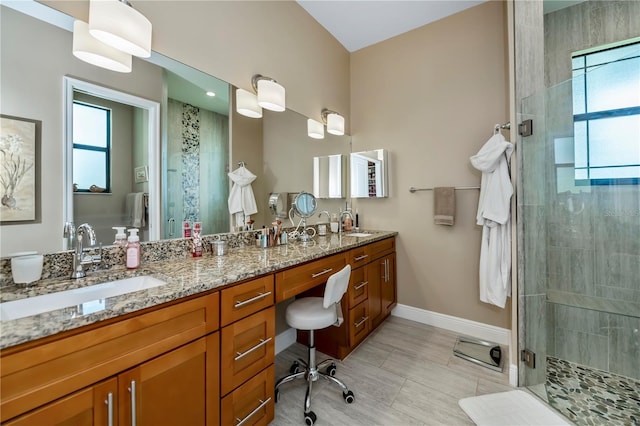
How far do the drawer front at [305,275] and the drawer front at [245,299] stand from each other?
82 mm

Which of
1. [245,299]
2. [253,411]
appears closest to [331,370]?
[253,411]

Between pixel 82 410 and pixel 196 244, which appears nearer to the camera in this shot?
pixel 82 410

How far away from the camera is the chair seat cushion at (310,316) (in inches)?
61.1

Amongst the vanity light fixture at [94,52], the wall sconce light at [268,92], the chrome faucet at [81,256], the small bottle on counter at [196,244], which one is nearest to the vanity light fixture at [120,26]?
the vanity light fixture at [94,52]

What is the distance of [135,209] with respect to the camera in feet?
4.62

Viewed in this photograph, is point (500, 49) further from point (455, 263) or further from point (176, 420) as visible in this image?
point (176, 420)

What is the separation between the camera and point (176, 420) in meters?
0.97

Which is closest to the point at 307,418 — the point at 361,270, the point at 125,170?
the point at 361,270

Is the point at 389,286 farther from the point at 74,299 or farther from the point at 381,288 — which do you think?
the point at 74,299

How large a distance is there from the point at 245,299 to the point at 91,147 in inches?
42.0

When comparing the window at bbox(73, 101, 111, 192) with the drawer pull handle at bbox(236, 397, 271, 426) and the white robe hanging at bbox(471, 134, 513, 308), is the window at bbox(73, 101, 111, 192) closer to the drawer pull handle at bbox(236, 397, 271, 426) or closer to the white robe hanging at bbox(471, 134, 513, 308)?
the drawer pull handle at bbox(236, 397, 271, 426)

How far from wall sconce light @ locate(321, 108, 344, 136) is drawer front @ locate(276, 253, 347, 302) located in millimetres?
1518

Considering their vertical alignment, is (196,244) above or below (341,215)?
below

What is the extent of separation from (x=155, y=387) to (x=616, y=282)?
291 cm
